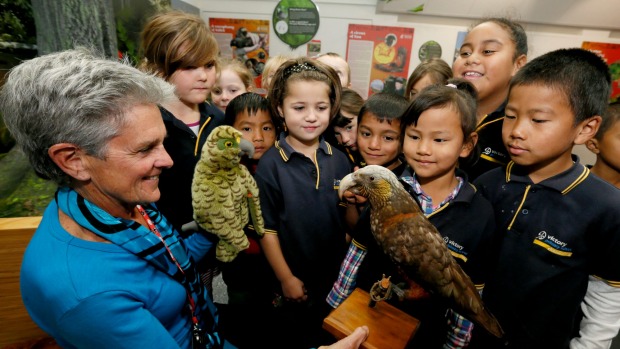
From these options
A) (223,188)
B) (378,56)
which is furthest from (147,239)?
(378,56)

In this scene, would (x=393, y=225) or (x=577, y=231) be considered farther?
(x=577, y=231)

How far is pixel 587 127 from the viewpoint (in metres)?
1.21

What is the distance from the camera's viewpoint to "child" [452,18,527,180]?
173 cm

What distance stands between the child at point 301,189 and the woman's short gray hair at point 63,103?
88 cm

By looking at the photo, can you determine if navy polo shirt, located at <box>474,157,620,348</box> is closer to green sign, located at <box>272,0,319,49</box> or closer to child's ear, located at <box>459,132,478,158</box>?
child's ear, located at <box>459,132,478,158</box>

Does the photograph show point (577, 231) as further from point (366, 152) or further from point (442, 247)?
point (366, 152)

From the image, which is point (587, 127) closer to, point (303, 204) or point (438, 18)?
point (303, 204)

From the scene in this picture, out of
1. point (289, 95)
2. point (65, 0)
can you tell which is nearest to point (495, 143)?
point (289, 95)

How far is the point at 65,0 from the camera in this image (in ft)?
7.54

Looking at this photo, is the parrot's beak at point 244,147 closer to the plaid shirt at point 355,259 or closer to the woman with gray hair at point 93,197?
the woman with gray hair at point 93,197

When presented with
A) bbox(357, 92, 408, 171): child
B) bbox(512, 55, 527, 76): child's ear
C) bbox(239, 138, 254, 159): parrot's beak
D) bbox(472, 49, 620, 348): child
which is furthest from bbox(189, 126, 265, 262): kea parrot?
bbox(512, 55, 527, 76): child's ear

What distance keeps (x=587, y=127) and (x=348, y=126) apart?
133 cm

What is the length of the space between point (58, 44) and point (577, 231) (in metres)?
3.78

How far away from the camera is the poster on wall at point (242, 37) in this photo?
440cm
